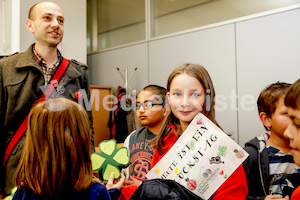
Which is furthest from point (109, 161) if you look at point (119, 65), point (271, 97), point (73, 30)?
point (119, 65)

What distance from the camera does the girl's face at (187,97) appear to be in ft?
3.32

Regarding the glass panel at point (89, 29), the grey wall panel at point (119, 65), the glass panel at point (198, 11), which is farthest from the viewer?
the glass panel at point (89, 29)

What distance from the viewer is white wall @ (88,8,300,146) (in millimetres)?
2578

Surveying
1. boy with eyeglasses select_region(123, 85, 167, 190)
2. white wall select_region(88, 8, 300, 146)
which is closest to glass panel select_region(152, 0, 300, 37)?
white wall select_region(88, 8, 300, 146)

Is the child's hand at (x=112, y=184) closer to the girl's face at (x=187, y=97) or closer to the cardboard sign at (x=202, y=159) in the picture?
the cardboard sign at (x=202, y=159)

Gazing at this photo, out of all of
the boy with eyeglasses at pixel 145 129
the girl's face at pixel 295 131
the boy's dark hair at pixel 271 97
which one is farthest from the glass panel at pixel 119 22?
the girl's face at pixel 295 131

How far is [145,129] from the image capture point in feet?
6.16

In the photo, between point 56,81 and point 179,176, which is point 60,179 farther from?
point 56,81

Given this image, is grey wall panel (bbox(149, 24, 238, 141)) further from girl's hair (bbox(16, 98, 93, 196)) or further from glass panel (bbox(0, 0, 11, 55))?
girl's hair (bbox(16, 98, 93, 196))

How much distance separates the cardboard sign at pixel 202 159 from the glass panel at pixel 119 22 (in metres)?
3.18

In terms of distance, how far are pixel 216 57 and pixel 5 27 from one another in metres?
2.29

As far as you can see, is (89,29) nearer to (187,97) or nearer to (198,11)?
(198,11)

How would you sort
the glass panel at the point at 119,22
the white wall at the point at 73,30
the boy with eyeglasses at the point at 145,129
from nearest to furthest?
1. the boy with eyeglasses at the point at 145,129
2. the white wall at the point at 73,30
3. the glass panel at the point at 119,22

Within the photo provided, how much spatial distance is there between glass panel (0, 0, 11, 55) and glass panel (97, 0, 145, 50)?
5.98ft
